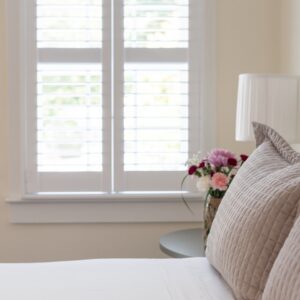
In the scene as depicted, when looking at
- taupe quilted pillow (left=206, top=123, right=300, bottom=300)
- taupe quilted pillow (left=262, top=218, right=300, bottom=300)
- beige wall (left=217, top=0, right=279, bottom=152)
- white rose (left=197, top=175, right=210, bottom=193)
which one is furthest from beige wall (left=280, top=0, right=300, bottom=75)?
taupe quilted pillow (left=262, top=218, right=300, bottom=300)

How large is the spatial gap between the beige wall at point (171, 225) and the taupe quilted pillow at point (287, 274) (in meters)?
1.68

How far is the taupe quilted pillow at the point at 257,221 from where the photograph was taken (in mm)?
1322

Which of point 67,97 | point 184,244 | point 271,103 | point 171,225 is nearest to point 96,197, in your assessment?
point 171,225

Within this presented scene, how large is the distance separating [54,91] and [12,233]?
2.22 ft

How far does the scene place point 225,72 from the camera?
113 inches

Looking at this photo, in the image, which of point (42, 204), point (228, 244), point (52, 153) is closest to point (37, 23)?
point (52, 153)

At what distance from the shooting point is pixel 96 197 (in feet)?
9.28

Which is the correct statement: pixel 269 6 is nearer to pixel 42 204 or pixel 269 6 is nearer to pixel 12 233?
pixel 42 204

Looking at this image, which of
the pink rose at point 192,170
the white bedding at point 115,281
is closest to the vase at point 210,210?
the pink rose at point 192,170

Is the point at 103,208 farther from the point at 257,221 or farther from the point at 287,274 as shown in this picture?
the point at 287,274

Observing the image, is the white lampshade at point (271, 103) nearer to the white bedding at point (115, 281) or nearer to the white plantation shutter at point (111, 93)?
the white plantation shutter at point (111, 93)

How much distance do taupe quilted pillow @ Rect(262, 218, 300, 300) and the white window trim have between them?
5.38 ft

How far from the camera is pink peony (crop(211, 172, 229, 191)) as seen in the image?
2266 millimetres

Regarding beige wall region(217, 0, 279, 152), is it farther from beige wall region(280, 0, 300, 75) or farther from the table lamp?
the table lamp
